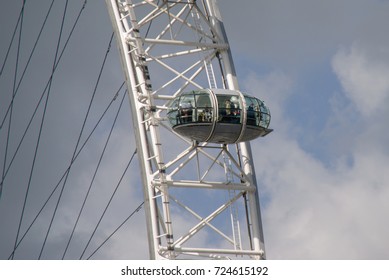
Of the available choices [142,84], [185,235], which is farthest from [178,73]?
[185,235]

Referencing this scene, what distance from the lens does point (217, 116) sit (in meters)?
80.6

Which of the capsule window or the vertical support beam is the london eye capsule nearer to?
Result: the capsule window

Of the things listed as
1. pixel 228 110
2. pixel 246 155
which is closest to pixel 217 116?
pixel 228 110

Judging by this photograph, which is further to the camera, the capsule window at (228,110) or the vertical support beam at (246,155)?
the vertical support beam at (246,155)

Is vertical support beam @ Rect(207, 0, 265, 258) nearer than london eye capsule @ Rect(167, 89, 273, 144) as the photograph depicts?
No

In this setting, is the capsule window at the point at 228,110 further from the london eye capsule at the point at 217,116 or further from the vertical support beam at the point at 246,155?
the vertical support beam at the point at 246,155

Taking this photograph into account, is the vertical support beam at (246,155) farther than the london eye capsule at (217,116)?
Yes

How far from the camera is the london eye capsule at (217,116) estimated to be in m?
80.7

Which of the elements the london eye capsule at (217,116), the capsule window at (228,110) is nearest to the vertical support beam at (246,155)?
the london eye capsule at (217,116)

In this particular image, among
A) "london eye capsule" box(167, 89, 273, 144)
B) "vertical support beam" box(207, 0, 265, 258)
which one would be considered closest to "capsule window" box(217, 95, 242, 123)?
"london eye capsule" box(167, 89, 273, 144)

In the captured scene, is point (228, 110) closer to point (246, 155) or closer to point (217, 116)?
point (217, 116)

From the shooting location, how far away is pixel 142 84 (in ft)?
275

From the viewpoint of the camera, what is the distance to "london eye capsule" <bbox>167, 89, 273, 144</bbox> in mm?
80688
